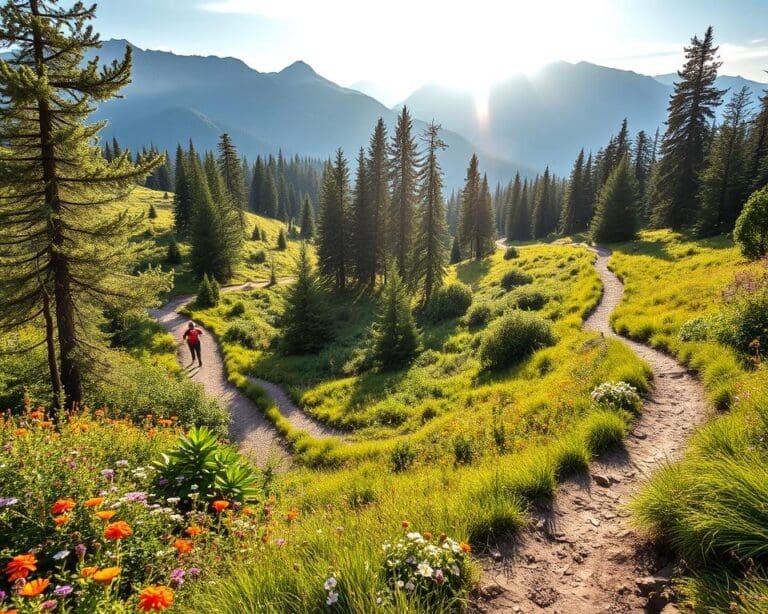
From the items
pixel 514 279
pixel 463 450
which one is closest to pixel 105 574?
pixel 463 450

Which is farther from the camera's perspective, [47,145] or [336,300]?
[336,300]

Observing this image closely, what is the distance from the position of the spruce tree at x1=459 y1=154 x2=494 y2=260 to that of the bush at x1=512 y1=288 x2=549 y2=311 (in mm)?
41205

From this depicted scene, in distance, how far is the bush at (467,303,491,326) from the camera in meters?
26.9

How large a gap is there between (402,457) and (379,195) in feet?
129

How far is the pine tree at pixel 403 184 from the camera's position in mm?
38219

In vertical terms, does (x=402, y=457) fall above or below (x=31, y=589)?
below

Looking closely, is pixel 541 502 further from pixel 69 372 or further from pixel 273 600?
pixel 69 372

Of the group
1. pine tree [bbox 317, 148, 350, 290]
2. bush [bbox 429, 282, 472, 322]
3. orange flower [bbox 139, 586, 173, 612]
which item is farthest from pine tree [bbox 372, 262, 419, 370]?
pine tree [bbox 317, 148, 350, 290]

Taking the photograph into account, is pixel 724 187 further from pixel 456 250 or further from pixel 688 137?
pixel 456 250

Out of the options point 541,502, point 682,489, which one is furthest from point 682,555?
point 541,502

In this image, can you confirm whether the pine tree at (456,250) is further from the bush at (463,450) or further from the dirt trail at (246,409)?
the bush at (463,450)

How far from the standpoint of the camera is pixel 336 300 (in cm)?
4678

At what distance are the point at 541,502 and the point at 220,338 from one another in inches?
1109

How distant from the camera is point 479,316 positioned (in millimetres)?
27312
